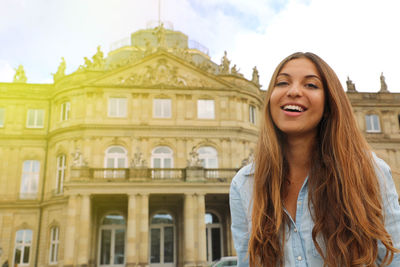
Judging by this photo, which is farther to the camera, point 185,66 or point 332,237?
point 185,66

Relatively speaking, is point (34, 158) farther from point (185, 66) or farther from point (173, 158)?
point (185, 66)

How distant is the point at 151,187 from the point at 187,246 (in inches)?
175

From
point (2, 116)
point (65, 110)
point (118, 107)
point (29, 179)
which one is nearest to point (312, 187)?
point (118, 107)

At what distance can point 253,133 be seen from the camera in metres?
33.0

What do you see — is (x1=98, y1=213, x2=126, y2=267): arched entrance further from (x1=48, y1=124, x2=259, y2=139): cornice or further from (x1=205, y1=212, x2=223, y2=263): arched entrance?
(x1=48, y1=124, x2=259, y2=139): cornice

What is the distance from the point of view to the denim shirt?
1.67 meters

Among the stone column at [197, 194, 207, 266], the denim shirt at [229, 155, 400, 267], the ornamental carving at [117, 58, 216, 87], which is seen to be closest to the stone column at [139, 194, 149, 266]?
the stone column at [197, 194, 207, 266]

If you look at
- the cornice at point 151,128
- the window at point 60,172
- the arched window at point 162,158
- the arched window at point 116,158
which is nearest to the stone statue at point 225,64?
the cornice at point 151,128

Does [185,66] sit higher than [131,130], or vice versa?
[185,66]

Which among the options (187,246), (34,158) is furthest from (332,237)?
(34,158)

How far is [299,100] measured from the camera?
6.18 ft

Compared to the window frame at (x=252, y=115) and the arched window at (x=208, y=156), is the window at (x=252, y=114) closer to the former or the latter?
the window frame at (x=252, y=115)

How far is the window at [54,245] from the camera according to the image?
30.2m

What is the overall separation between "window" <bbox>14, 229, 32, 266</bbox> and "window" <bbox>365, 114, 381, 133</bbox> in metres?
31.1
